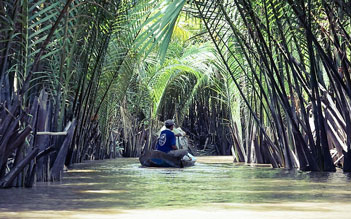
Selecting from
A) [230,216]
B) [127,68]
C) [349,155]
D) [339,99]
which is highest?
[127,68]

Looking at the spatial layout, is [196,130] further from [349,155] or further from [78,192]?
[78,192]

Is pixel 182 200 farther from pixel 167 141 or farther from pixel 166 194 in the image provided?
pixel 167 141

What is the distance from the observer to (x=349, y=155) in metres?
10.6

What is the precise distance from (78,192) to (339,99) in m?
4.92

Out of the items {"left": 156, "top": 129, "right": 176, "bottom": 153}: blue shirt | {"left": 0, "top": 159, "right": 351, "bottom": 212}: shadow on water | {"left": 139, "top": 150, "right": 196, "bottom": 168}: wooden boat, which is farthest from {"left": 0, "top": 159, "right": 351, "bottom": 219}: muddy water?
{"left": 156, "top": 129, "right": 176, "bottom": 153}: blue shirt

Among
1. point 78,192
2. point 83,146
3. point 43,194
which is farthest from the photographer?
point 83,146

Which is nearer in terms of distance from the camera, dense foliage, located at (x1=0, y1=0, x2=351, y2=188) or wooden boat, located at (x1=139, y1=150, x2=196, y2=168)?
dense foliage, located at (x1=0, y1=0, x2=351, y2=188)

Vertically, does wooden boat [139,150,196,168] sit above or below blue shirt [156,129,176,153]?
below

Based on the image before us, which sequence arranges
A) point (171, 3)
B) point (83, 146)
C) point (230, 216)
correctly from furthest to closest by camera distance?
point (83, 146) < point (171, 3) < point (230, 216)

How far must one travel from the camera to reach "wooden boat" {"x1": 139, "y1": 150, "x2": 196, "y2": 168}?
14.7 meters

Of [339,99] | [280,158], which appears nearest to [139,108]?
[280,158]

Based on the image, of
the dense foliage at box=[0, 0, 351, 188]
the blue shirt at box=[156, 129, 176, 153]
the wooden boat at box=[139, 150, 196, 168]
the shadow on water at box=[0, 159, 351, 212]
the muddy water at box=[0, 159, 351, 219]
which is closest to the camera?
the muddy water at box=[0, 159, 351, 219]

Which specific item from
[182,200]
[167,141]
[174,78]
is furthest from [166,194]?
[174,78]

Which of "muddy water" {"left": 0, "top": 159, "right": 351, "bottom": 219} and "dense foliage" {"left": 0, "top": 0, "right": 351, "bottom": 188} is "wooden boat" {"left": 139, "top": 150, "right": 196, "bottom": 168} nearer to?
"dense foliage" {"left": 0, "top": 0, "right": 351, "bottom": 188}
